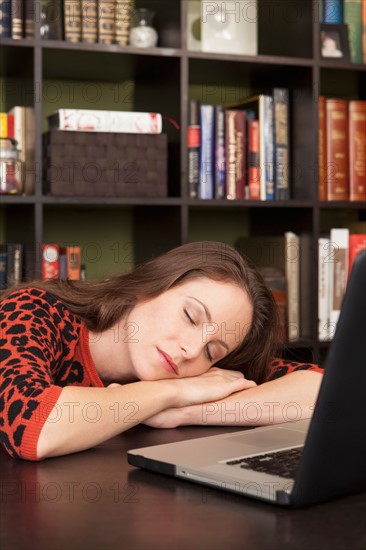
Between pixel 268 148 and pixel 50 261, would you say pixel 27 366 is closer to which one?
pixel 50 261

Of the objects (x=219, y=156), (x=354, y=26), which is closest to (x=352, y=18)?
(x=354, y=26)

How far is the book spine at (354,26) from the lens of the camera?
2.83m

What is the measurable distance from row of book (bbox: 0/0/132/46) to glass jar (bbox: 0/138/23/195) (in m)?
0.32

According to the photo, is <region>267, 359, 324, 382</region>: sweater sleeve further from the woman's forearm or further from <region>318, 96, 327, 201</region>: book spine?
<region>318, 96, 327, 201</region>: book spine

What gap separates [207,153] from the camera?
2664 millimetres

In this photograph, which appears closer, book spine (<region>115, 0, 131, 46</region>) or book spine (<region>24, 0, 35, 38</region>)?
book spine (<region>24, 0, 35, 38</region>)

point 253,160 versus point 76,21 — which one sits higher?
point 76,21

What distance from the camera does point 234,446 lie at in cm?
107

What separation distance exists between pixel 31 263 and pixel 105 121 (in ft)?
1.58

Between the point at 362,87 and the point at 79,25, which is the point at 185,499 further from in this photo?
the point at 362,87

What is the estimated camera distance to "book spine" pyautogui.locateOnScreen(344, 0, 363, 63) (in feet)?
9.29

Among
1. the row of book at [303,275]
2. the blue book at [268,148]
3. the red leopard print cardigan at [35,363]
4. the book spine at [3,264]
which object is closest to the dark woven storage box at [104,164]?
the book spine at [3,264]

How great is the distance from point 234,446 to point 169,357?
361mm

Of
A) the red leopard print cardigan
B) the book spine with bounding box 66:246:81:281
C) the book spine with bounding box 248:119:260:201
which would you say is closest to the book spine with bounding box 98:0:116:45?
the book spine with bounding box 248:119:260:201
